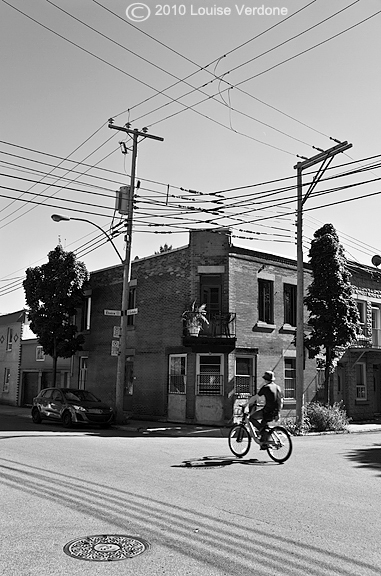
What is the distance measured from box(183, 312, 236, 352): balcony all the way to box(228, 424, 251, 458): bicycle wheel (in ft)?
32.9

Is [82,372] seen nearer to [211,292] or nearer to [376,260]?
[211,292]

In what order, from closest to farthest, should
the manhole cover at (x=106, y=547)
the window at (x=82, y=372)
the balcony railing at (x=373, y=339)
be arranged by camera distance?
the manhole cover at (x=106, y=547) < the balcony railing at (x=373, y=339) < the window at (x=82, y=372)

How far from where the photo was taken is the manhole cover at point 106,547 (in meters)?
5.07

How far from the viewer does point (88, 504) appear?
7094mm

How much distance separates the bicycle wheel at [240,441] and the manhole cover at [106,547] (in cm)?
632

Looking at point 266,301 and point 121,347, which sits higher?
point 266,301

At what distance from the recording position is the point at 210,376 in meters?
22.4

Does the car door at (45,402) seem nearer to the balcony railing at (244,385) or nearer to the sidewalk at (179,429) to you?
the sidewalk at (179,429)

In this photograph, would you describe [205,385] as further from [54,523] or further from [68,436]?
[54,523]

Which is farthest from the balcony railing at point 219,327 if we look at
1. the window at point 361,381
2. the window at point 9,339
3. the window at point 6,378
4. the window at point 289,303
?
the window at point 9,339

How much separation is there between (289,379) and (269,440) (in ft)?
44.2

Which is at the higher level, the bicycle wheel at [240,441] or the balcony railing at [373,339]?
the balcony railing at [373,339]

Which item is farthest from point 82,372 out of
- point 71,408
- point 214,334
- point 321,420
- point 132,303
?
point 321,420

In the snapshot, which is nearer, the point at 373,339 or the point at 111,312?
the point at 111,312
